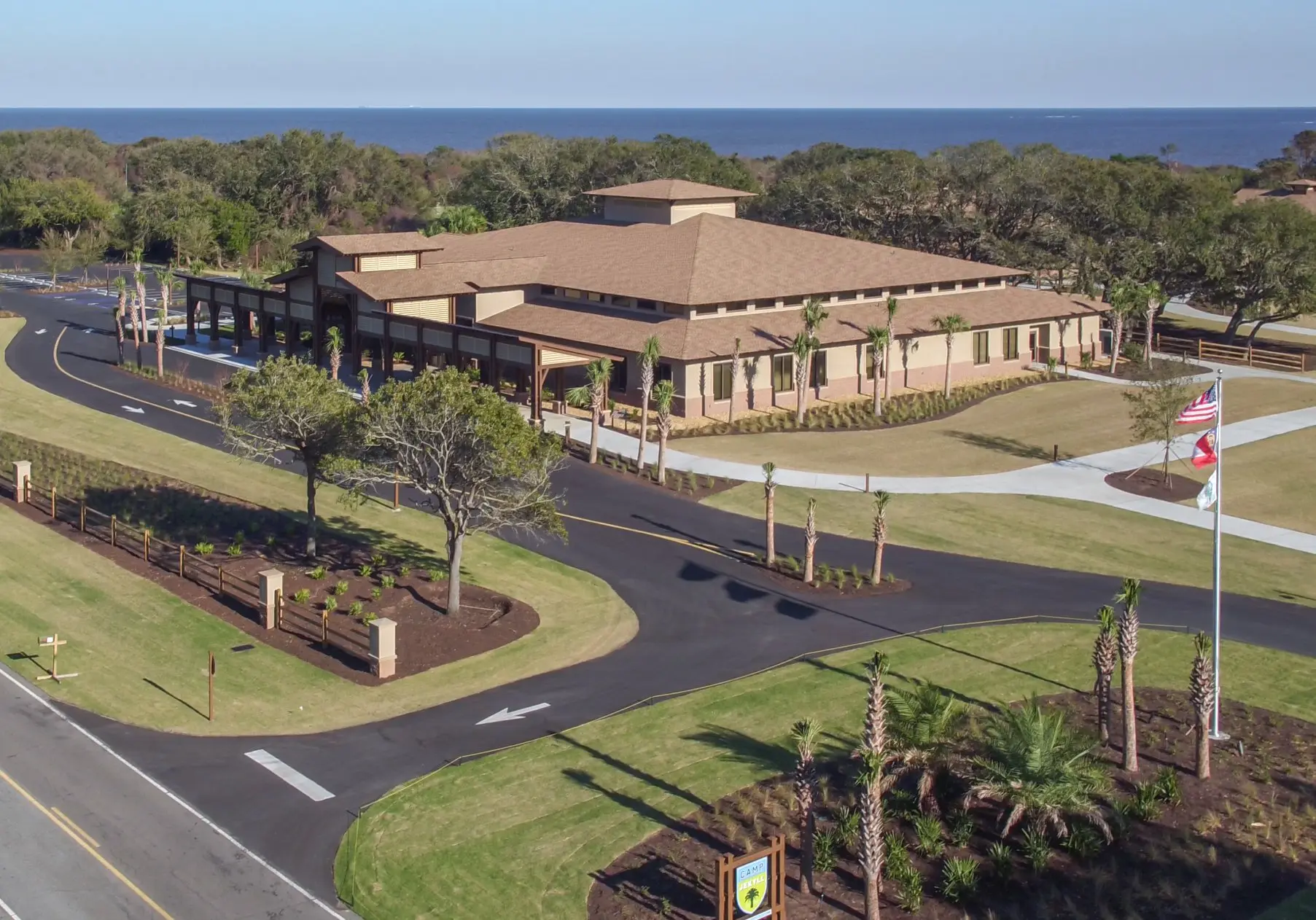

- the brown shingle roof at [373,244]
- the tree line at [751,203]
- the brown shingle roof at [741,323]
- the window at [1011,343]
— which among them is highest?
the tree line at [751,203]

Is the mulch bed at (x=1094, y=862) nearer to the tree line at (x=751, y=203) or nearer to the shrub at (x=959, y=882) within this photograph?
the shrub at (x=959, y=882)

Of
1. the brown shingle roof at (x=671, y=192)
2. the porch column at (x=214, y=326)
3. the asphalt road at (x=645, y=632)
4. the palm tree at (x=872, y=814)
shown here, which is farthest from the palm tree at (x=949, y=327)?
the palm tree at (x=872, y=814)

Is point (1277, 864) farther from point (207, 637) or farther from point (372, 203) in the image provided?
point (372, 203)

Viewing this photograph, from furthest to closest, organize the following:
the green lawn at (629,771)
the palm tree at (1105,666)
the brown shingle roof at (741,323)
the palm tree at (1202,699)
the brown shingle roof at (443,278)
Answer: the brown shingle roof at (443,278), the brown shingle roof at (741,323), the palm tree at (1105,666), the palm tree at (1202,699), the green lawn at (629,771)

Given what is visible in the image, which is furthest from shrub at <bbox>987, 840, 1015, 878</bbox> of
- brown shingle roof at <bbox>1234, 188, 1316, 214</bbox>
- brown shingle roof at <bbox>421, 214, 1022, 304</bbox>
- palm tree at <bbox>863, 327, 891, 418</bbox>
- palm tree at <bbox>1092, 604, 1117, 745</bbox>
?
brown shingle roof at <bbox>1234, 188, 1316, 214</bbox>

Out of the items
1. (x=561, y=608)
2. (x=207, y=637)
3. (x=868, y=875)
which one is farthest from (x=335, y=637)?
→ (x=868, y=875)

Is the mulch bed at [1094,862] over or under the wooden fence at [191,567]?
under

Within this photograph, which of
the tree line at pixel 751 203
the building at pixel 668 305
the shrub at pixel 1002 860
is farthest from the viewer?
the tree line at pixel 751 203
